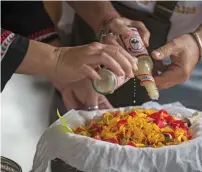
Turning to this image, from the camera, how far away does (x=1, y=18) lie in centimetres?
95

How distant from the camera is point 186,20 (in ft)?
2.88

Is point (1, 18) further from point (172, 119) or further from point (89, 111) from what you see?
point (172, 119)

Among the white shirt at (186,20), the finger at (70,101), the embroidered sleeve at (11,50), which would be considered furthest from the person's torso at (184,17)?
the embroidered sleeve at (11,50)

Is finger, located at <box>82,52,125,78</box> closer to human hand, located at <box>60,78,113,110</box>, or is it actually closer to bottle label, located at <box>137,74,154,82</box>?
bottle label, located at <box>137,74,154,82</box>

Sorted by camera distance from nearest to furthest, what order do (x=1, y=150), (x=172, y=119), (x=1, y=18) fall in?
(x=172, y=119), (x=1, y=150), (x=1, y=18)

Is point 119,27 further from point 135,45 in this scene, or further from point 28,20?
point 28,20

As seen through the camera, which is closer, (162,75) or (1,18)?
(162,75)

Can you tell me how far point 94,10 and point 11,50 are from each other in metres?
0.29

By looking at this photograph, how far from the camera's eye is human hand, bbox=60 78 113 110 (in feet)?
2.74

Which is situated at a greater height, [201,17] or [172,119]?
[201,17]

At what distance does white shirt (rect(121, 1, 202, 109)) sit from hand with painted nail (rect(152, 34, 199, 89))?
5cm

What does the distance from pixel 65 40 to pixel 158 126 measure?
1.40 feet

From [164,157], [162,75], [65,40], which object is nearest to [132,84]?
[162,75]

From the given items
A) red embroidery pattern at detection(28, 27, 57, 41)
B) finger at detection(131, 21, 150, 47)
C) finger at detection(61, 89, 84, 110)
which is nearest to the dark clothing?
red embroidery pattern at detection(28, 27, 57, 41)
